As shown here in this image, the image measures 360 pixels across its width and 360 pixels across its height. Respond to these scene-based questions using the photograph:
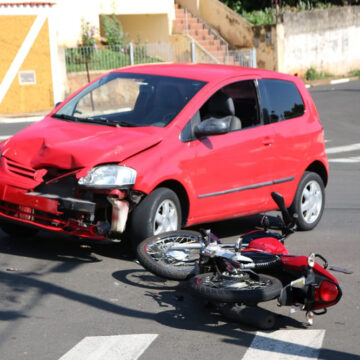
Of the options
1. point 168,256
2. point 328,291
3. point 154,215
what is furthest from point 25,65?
point 328,291

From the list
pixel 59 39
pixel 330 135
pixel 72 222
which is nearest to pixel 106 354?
pixel 72 222

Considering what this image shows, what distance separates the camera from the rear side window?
934cm

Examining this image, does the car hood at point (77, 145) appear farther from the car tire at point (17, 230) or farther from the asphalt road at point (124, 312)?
the asphalt road at point (124, 312)

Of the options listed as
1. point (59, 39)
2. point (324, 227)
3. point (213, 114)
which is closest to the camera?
point (213, 114)

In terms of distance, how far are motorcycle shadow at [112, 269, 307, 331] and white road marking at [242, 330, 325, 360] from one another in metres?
0.12

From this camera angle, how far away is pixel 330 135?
19797mm

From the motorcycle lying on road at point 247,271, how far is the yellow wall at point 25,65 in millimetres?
20518

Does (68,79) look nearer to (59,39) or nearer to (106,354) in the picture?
(59,39)

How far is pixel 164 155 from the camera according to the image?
805cm

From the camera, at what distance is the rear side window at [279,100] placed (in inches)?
368

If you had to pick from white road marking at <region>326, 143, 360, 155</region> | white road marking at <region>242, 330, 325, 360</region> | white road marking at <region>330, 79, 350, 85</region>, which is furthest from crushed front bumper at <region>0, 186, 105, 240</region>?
white road marking at <region>330, 79, 350, 85</region>

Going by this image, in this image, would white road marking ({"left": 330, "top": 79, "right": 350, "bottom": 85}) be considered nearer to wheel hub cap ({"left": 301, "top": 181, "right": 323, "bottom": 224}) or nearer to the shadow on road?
wheel hub cap ({"left": 301, "top": 181, "right": 323, "bottom": 224})

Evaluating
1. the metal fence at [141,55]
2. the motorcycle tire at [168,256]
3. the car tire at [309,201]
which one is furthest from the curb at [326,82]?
the motorcycle tire at [168,256]

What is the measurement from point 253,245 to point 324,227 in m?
3.30
